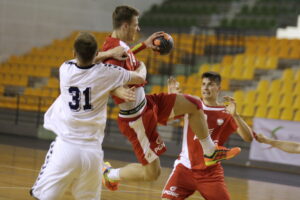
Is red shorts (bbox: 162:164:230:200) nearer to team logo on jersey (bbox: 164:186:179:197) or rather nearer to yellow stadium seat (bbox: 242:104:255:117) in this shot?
team logo on jersey (bbox: 164:186:179:197)

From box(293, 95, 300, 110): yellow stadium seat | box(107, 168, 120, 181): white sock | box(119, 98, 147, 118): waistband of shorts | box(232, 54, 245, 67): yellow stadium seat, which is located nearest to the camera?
box(119, 98, 147, 118): waistband of shorts

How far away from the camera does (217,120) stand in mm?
5785

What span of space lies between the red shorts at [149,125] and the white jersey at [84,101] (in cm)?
114

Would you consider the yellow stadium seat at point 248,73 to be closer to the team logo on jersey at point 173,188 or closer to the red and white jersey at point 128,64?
the team logo on jersey at point 173,188

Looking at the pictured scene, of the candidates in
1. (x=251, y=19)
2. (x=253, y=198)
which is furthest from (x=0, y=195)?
(x=251, y=19)

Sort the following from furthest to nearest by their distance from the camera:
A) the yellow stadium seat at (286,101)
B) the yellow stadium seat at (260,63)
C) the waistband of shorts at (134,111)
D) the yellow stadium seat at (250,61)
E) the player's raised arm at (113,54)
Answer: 1. the yellow stadium seat at (250,61)
2. the yellow stadium seat at (260,63)
3. the yellow stadium seat at (286,101)
4. the waistband of shorts at (134,111)
5. the player's raised arm at (113,54)

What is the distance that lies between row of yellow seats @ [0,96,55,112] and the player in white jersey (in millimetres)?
12225

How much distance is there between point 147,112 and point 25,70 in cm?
1383

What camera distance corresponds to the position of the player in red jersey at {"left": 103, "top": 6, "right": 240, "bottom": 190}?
5.30 m

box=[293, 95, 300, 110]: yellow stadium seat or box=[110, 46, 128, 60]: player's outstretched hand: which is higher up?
box=[110, 46, 128, 60]: player's outstretched hand

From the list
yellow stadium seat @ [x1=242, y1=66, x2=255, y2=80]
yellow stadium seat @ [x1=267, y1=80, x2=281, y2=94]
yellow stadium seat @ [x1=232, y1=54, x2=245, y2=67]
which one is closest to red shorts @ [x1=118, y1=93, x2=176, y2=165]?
yellow stadium seat @ [x1=267, y1=80, x2=281, y2=94]

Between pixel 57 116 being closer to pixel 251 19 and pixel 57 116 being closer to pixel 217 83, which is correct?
pixel 217 83

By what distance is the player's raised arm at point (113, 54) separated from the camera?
4.92 m

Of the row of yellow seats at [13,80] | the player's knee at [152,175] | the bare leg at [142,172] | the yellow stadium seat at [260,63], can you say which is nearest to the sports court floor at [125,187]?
the bare leg at [142,172]
